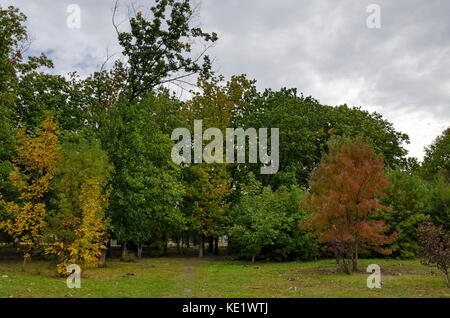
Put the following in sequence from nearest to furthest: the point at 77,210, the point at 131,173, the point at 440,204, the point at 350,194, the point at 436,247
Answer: the point at 436,247
the point at 77,210
the point at 350,194
the point at 131,173
the point at 440,204

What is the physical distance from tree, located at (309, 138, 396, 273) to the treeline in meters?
0.06

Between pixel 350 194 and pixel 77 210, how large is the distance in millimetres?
11853

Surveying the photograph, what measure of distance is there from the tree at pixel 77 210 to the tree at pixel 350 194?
31.9 ft

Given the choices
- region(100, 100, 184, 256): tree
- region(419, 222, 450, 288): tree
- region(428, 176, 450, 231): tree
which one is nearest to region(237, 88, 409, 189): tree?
region(428, 176, 450, 231): tree

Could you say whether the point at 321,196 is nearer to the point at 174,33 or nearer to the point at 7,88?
the point at 174,33

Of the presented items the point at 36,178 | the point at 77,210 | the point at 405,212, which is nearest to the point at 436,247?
the point at 77,210

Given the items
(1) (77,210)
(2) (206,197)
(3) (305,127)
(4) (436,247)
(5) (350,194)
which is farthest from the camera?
(3) (305,127)

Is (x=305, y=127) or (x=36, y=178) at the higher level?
(x=305, y=127)

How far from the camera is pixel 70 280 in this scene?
15.0m

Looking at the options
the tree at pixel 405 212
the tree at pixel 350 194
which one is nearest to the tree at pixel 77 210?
the tree at pixel 350 194

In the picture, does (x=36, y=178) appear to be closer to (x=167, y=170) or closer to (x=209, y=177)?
(x=167, y=170)

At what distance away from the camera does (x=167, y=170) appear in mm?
27672

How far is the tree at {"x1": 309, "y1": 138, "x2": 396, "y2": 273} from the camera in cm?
1720

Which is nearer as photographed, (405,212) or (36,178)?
(36,178)
